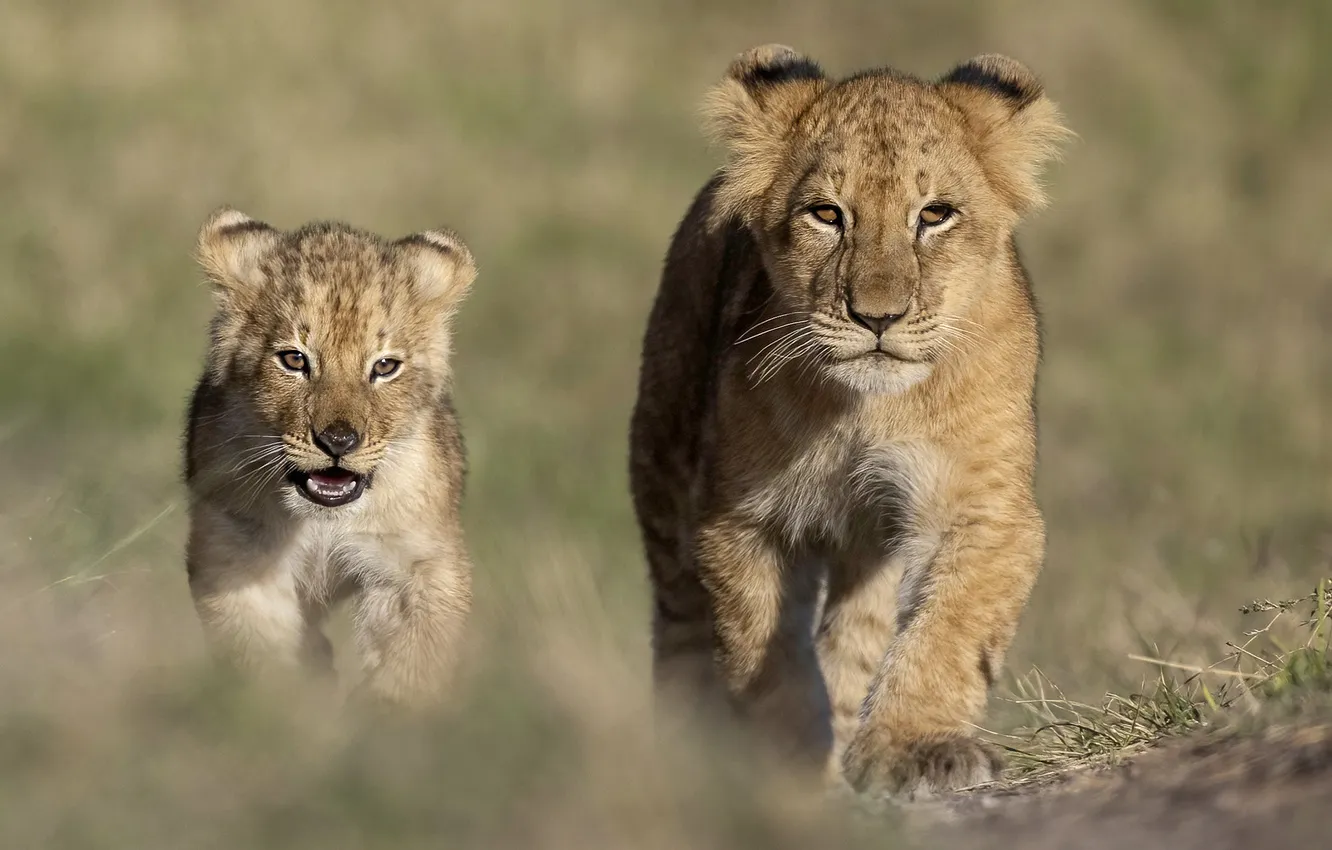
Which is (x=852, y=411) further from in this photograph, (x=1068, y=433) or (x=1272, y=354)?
(x=1272, y=354)

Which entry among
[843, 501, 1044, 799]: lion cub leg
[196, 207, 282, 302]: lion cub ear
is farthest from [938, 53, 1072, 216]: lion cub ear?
[196, 207, 282, 302]: lion cub ear

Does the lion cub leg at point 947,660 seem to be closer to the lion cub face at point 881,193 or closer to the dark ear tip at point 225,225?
the lion cub face at point 881,193

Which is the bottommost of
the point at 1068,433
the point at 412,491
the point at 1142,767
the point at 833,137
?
the point at 1068,433

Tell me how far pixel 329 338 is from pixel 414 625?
102cm

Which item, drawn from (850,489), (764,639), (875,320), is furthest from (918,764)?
(875,320)

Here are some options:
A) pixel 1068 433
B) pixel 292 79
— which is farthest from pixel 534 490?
pixel 292 79

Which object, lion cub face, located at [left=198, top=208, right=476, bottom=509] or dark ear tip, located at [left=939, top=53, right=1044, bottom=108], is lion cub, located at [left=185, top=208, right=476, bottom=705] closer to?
lion cub face, located at [left=198, top=208, right=476, bottom=509]

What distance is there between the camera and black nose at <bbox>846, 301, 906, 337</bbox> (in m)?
6.03

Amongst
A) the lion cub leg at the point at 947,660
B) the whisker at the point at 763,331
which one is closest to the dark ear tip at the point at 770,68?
the whisker at the point at 763,331

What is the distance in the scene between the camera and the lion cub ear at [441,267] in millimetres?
7473

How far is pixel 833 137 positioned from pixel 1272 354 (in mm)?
11068

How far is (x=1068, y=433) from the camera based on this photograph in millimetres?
15625

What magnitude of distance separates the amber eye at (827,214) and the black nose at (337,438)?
1.65 m

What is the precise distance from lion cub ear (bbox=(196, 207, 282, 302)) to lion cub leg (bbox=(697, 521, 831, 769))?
6.37ft
